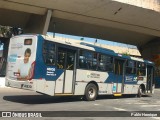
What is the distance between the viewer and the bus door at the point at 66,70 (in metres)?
15.8

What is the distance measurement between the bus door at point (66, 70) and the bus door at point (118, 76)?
4.08 meters

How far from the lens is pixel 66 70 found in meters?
16.1

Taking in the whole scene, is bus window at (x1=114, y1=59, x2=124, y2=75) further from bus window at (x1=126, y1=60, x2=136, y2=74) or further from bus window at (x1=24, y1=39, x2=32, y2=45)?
bus window at (x1=24, y1=39, x2=32, y2=45)

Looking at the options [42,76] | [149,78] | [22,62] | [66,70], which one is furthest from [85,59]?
[149,78]

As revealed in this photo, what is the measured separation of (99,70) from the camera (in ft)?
60.5

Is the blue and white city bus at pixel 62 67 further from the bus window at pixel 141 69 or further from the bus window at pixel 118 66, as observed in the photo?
the bus window at pixel 141 69

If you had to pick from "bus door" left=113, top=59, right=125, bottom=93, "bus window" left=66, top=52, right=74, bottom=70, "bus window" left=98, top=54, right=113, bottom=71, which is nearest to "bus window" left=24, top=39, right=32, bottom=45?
"bus window" left=66, top=52, right=74, bottom=70

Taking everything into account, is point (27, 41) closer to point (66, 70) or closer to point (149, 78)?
point (66, 70)

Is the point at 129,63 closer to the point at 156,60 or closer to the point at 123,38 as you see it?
the point at 123,38

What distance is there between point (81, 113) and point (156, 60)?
132 feet

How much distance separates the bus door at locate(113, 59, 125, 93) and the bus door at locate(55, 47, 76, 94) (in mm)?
4081

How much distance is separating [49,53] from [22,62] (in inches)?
49.9

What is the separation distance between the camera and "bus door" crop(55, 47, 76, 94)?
15.8m

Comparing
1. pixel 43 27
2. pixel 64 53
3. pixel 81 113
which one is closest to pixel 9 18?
pixel 43 27
